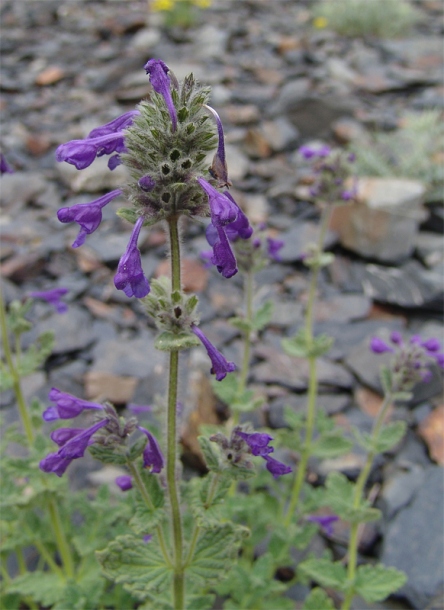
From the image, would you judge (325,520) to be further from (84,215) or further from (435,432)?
(84,215)

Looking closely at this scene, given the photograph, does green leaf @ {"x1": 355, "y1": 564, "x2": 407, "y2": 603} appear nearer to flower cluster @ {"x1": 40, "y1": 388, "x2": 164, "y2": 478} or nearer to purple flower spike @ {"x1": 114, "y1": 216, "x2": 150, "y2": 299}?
flower cluster @ {"x1": 40, "y1": 388, "x2": 164, "y2": 478}

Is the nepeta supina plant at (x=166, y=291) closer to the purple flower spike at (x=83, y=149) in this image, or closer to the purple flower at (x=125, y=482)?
the purple flower spike at (x=83, y=149)

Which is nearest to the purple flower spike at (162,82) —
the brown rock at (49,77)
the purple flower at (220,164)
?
the purple flower at (220,164)

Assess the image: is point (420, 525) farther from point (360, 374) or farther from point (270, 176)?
point (270, 176)

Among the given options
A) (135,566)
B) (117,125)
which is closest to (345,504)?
(135,566)

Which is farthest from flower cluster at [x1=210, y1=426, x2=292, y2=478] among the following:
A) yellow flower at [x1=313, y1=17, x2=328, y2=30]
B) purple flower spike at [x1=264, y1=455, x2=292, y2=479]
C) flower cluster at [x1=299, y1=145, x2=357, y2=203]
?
yellow flower at [x1=313, y1=17, x2=328, y2=30]

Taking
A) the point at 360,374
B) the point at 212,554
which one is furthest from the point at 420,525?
the point at 212,554
